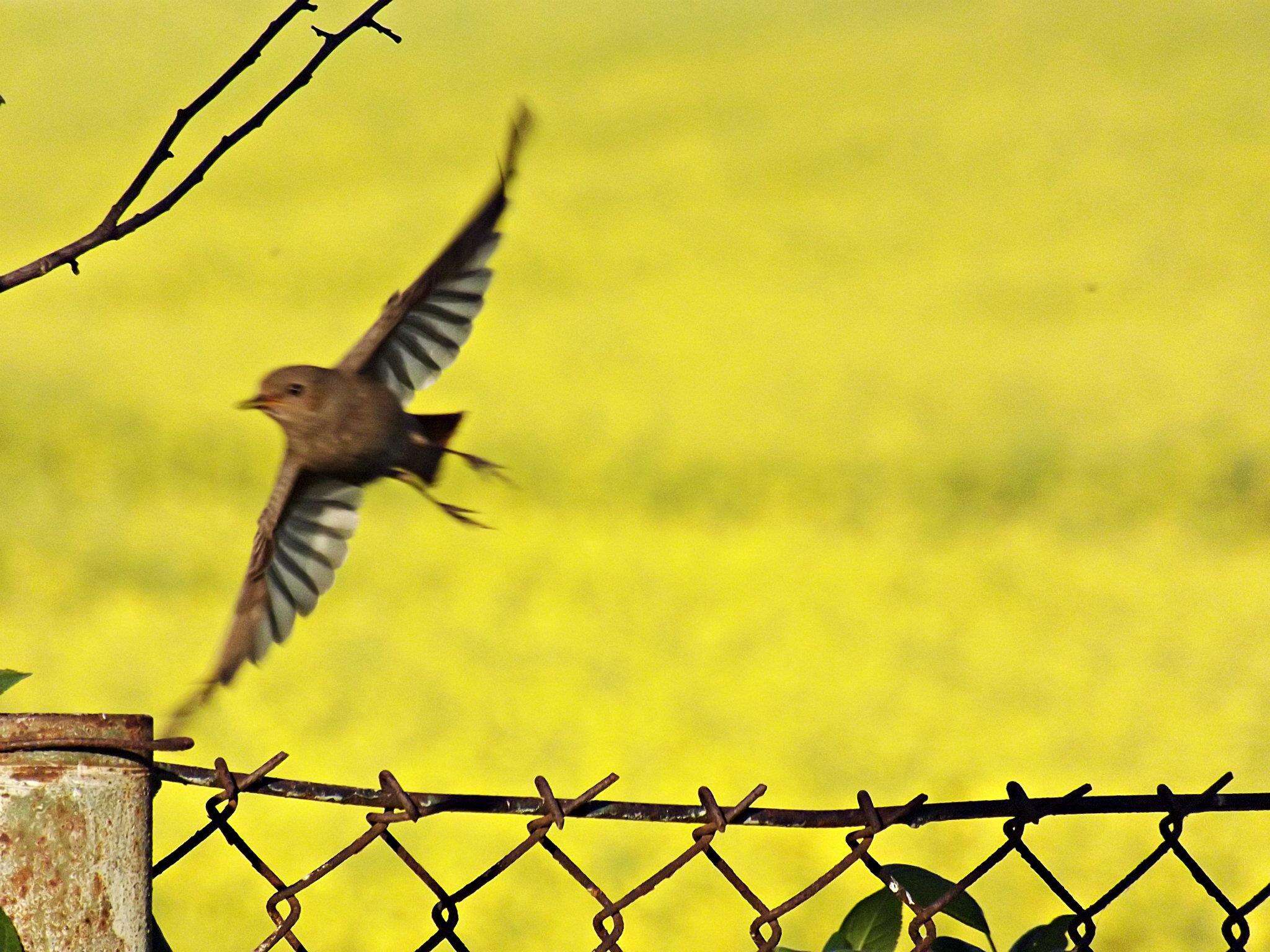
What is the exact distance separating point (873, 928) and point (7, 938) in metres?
0.51

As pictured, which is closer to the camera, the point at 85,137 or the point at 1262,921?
the point at 1262,921

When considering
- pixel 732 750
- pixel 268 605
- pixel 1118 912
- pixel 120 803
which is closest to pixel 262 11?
pixel 732 750

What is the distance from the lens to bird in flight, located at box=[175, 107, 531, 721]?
1.07 meters

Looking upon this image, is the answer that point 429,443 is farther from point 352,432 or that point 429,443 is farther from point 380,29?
point 380,29

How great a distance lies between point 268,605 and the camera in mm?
1106

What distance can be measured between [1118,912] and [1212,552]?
5.37ft

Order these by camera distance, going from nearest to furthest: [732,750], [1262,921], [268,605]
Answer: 1. [268,605]
2. [1262,921]
3. [732,750]

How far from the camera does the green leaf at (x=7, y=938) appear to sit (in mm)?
627

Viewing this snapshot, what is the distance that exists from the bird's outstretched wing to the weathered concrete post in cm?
59

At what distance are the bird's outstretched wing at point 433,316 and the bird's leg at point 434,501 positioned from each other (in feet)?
0.36

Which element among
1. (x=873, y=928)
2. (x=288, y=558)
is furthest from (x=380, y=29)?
(x=873, y=928)

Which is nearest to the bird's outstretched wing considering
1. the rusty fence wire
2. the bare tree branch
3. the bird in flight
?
the bird in flight

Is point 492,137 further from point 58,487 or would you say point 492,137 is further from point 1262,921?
point 1262,921

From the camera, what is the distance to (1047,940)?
93 cm
